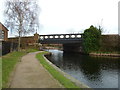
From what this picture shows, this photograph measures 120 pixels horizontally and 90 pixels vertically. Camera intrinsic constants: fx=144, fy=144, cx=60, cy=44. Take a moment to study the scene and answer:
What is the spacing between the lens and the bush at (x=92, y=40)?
136 ft

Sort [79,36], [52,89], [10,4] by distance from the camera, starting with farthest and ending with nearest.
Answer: [79,36] → [10,4] → [52,89]

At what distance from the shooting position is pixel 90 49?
136 feet

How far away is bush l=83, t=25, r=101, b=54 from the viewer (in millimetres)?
41344

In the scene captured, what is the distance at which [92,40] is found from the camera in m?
41.6

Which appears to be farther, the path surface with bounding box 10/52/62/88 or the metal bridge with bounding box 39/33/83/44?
the metal bridge with bounding box 39/33/83/44

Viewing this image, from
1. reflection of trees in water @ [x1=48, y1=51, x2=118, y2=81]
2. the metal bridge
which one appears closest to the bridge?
the metal bridge

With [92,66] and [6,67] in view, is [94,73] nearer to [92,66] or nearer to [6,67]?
[92,66]

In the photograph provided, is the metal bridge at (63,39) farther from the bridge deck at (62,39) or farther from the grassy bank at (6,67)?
the grassy bank at (6,67)

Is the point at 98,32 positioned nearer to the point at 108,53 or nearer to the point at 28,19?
the point at 108,53

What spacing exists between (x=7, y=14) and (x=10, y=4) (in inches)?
80.4

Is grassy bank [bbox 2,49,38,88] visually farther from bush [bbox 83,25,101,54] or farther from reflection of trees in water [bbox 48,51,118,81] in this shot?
bush [bbox 83,25,101,54]

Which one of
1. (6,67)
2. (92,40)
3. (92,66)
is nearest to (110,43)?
(92,40)

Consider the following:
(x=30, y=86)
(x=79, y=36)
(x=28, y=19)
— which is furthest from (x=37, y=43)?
(x=30, y=86)

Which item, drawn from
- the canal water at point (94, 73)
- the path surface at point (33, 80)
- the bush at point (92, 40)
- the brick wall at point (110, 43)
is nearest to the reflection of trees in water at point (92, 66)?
the canal water at point (94, 73)
